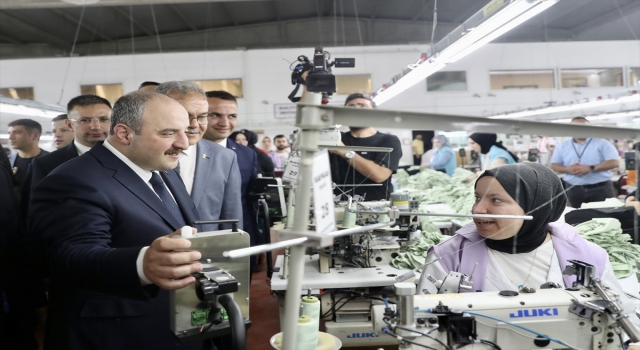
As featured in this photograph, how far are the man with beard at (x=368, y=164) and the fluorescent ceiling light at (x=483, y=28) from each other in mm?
1009

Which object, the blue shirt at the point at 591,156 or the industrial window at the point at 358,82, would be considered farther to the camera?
the industrial window at the point at 358,82

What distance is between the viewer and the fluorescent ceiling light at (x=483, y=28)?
2771mm

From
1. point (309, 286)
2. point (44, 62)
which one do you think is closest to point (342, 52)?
point (44, 62)

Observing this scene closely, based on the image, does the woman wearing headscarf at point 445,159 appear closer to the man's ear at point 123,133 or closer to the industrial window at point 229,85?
the industrial window at point 229,85

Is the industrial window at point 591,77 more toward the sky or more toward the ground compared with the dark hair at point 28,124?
more toward the sky

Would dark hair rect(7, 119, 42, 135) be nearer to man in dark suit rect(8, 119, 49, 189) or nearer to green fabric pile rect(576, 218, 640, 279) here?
man in dark suit rect(8, 119, 49, 189)

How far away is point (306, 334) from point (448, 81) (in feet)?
32.5

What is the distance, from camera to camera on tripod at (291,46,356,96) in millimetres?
2326

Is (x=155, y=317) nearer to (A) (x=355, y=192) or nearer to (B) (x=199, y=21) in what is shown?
(A) (x=355, y=192)

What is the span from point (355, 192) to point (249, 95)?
826 centimetres

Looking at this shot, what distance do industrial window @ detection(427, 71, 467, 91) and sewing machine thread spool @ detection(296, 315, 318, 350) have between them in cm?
962

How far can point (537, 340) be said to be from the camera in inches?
45.6

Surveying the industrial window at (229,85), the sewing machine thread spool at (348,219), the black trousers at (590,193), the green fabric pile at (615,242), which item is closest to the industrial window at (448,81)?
the industrial window at (229,85)

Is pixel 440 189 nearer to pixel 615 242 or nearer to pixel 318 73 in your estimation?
pixel 615 242
